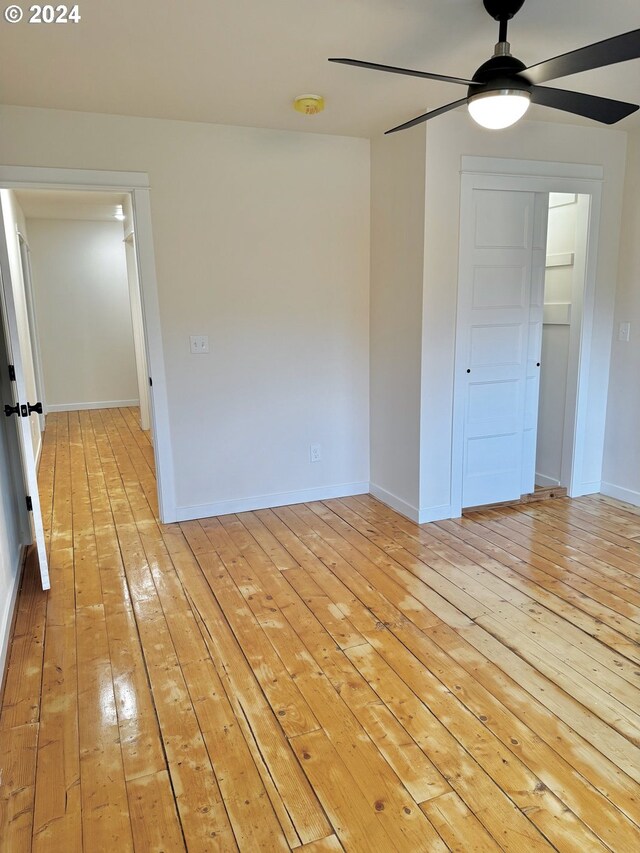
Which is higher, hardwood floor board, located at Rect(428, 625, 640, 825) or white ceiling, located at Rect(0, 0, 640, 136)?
white ceiling, located at Rect(0, 0, 640, 136)

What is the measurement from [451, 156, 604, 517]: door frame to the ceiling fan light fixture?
142 centimetres

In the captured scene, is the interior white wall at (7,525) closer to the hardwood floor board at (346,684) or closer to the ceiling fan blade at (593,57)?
the hardwood floor board at (346,684)

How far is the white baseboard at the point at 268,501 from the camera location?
3904 mm

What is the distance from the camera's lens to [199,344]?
371 centimetres

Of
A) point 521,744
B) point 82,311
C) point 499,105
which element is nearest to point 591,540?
point 521,744

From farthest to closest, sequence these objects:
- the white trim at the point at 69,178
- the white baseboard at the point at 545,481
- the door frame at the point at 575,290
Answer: the white baseboard at the point at 545,481 → the door frame at the point at 575,290 → the white trim at the point at 69,178

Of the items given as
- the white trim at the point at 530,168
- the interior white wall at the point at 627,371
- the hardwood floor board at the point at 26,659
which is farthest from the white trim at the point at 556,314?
the hardwood floor board at the point at 26,659

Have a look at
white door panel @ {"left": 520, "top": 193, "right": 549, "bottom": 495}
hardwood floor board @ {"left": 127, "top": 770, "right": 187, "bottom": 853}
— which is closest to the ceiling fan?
white door panel @ {"left": 520, "top": 193, "right": 549, "bottom": 495}

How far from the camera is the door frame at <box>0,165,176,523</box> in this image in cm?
320

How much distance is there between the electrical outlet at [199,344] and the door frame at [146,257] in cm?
20

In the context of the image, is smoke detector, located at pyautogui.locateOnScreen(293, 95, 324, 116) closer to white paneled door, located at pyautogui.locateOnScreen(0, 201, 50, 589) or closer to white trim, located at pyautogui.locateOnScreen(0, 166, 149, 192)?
white trim, located at pyautogui.locateOnScreen(0, 166, 149, 192)

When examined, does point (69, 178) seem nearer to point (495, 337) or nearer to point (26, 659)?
point (26, 659)

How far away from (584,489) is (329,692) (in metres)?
2.90

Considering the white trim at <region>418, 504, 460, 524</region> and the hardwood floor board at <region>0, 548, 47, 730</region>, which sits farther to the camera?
the white trim at <region>418, 504, 460, 524</region>
